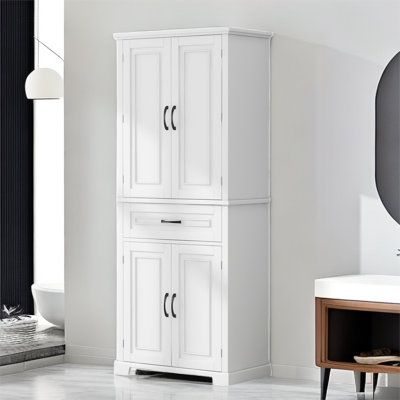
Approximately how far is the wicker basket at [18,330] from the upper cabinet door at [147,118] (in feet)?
4.28

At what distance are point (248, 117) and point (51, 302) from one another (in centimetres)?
199

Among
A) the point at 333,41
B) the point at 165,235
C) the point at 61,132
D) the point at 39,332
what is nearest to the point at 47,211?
the point at 61,132

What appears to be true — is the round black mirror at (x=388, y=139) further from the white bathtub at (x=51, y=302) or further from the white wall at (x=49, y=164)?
the white wall at (x=49, y=164)

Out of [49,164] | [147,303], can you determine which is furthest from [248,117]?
[49,164]

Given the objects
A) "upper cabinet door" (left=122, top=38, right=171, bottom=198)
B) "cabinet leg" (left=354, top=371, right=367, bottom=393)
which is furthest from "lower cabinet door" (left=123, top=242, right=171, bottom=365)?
"cabinet leg" (left=354, top=371, right=367, bottom=393)

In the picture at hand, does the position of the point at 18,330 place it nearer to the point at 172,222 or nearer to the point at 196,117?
the point at 172,222

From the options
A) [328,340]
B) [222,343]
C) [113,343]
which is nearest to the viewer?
[328,340]

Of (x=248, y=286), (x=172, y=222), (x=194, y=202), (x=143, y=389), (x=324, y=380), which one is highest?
(x=194, y=202)

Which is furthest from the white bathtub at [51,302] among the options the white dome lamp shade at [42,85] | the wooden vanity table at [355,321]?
the wooden vanity table at [355,321]

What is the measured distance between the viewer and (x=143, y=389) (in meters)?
6.02

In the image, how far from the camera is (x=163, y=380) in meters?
6.28

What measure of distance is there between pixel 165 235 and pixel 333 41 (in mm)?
1477

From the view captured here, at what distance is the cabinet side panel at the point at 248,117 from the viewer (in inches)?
A: 237

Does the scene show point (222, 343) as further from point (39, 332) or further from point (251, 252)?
point (39, 332)
